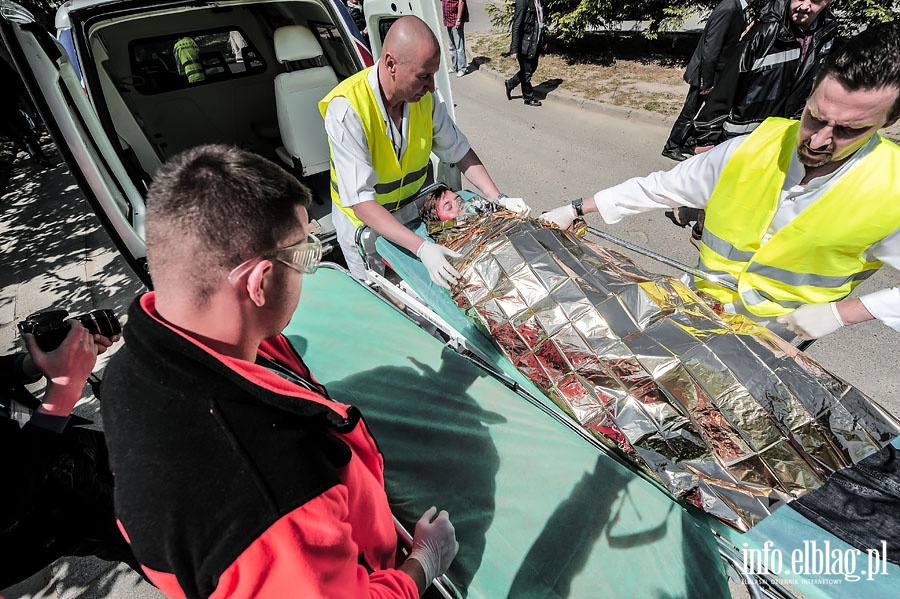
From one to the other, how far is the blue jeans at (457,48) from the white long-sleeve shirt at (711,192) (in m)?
7.76

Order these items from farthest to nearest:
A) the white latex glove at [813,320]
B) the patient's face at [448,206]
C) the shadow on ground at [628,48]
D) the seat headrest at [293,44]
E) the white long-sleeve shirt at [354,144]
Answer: the shadow on ground at [628,48]
the seat headrest at [293,44]
the patient's face at [448,206]
the white long-sleeve shirt at [354,144]
the white latex glove at [813,320]

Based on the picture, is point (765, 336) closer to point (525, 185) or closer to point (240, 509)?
point (240, 509)

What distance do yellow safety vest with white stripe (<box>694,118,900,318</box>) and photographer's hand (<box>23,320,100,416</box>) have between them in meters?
2.76

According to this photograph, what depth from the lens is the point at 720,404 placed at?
150cm

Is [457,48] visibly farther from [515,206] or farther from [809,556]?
[809,556]

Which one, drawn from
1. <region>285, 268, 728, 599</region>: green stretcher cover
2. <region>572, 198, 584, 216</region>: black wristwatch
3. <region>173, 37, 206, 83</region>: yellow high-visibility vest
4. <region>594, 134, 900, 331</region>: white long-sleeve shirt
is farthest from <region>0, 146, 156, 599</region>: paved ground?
<region>594, 134, 900, 331</region>: white long-sleeve shirt

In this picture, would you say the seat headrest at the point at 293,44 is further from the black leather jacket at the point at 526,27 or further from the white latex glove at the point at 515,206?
the black leather jacket at the point at 526,27

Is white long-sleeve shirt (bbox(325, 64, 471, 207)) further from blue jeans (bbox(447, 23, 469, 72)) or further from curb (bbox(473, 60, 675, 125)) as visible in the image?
blue jeans (bbox(447, 23, 469, 72))

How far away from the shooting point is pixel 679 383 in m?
1.59

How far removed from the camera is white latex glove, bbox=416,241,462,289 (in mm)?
2400

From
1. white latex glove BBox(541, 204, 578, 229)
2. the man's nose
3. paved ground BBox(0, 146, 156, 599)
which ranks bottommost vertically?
paved ground BBox(0, 146, 156, 599)

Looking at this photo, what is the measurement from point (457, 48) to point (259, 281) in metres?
9.45

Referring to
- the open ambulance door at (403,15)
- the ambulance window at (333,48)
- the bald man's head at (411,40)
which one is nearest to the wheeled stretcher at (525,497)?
the bald man's head at (411,40)

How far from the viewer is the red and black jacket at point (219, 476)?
799mm
